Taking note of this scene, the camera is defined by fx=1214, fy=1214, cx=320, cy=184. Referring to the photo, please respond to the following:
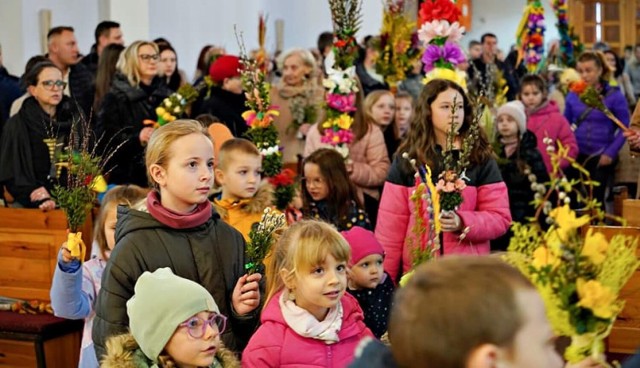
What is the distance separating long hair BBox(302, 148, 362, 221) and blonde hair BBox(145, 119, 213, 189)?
2.72 metres

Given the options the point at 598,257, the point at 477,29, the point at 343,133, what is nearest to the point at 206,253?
Answer: the point at 598,257

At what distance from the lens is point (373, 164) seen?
29.1 feet

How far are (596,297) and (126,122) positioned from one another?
239 inches

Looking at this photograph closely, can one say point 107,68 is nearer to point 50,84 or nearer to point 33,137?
point 50,84

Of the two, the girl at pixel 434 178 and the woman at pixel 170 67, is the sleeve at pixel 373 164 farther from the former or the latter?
the woman at pixel 170 67

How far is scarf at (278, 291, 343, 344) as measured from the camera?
14.8 feet

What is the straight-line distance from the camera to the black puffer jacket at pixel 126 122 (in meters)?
8.39

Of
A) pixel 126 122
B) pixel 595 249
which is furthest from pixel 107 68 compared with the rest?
pixel 595 249

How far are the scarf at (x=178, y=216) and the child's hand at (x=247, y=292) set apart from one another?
0.28 m

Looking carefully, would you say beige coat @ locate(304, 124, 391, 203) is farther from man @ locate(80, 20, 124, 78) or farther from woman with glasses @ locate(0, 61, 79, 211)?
man @ locate(80, 20, 124, 78)

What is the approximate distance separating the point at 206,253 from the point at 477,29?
26.3 meters

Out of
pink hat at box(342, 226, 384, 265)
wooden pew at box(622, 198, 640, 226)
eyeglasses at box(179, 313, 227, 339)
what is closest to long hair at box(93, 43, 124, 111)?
pink hat at box(342, 226, 384, 265)

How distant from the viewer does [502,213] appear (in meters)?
6.18

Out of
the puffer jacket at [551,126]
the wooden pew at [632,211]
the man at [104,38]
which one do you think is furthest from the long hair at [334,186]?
the man at [104,38]
